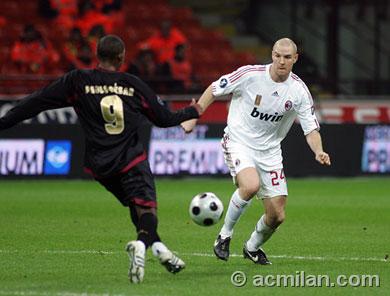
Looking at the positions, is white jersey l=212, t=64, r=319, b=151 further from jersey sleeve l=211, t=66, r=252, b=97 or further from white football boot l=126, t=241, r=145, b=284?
white football boot l=126, t=241, r=145, b=284

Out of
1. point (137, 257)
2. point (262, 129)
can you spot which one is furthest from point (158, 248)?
point (262, 129)

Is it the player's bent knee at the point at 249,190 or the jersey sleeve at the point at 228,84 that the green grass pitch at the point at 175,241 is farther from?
the jersey sleeve at the point at 228,84

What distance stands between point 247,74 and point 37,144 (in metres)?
9.49

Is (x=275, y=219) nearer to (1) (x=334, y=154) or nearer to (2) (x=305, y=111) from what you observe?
(2) (x=305, y=111)

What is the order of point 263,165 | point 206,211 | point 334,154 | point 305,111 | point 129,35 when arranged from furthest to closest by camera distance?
1. point 129,35
2. point 334,154
3. point 305,111
4. point 263,165
5. point 206,211

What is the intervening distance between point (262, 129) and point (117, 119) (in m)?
2.02

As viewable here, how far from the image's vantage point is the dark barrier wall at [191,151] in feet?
64.0

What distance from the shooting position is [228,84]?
34.6 ft

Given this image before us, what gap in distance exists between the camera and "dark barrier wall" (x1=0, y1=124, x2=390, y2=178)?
19.5m

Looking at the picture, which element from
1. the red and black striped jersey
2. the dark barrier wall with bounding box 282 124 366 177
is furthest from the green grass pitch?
the dark barrier wall with bounding box 282 124 366 177

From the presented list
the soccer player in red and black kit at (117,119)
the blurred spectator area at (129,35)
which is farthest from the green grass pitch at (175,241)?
the blurred spectator area at (129,35)

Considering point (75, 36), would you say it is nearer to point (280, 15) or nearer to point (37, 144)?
point (37, 144)

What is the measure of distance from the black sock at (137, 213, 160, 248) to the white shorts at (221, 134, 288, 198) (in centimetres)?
165

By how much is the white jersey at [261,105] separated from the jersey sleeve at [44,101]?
6.23 ft
